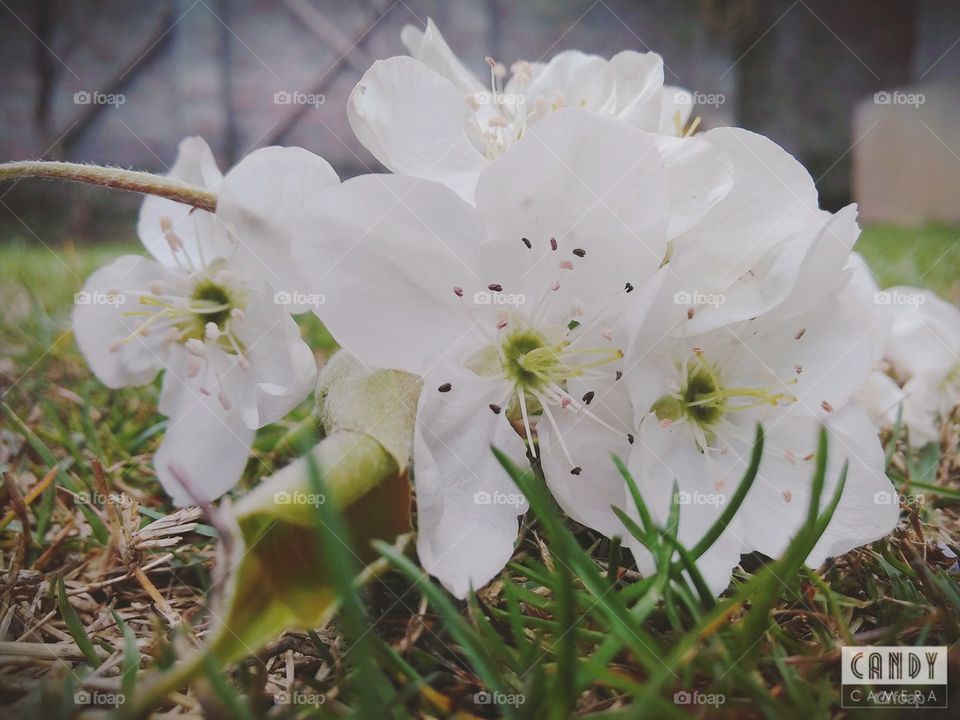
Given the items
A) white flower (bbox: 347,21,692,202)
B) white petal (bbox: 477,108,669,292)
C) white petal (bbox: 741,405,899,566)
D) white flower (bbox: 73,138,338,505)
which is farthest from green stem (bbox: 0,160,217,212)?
white petal (bbox: 741,405,899,566)

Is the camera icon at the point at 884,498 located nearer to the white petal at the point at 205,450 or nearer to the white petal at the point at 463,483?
the white petal at the point at 463,483

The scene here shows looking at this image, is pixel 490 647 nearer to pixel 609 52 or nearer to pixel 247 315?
pixel 247 315

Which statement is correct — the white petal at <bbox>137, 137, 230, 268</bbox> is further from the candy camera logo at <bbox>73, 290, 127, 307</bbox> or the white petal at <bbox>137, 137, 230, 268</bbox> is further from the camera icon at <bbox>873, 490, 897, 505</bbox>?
the camera icon at <bbox>873, 490, 897, 505</bbox>

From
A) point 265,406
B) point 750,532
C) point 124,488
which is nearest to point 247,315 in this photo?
point 265,406

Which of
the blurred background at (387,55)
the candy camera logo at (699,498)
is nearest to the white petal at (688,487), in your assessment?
the candy camera logo at (699,498)

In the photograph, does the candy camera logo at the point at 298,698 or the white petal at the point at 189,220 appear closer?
the candy camera logo at the point at 298,698

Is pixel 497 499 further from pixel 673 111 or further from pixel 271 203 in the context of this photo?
pixel 673 111
